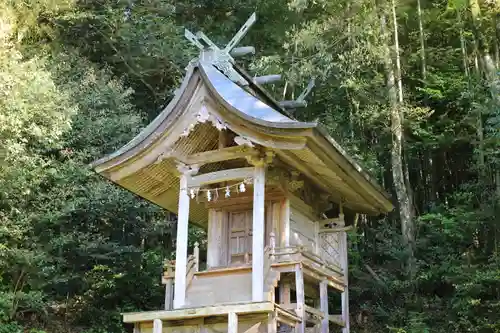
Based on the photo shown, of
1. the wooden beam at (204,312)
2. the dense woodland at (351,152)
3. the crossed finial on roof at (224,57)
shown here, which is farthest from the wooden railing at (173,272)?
the dense woodland at (351,152)

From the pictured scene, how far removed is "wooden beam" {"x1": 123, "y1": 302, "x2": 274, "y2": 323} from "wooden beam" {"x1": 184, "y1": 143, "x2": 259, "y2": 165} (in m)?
2.15

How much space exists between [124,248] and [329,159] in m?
6.69

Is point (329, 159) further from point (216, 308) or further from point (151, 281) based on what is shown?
point (151, 281)

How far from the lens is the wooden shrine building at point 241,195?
27.3ft

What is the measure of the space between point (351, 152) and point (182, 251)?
6832 mm

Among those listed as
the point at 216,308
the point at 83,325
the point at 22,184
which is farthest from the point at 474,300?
the point at 22,184

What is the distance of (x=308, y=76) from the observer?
49.6 feet

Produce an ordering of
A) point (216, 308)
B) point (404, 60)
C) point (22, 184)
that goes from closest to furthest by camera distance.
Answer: point (216, 308) < point (22, 184) < point (404, 60)

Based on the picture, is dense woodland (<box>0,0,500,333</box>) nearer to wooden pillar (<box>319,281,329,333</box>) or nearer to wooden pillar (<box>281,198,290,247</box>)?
wooden pillar (<box>319,281,329,333</box>)

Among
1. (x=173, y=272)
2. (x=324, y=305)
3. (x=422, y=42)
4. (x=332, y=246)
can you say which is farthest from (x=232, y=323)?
(x=422, y=42)

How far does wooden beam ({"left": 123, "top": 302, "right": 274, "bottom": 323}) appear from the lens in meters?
7.77

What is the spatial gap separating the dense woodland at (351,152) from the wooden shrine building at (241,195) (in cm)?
269

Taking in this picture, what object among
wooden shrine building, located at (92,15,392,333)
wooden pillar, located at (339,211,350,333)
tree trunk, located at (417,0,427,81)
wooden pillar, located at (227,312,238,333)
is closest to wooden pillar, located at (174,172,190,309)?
wooden shrine building, located at (92,15,392,333)

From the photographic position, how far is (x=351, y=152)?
47.9 ft
